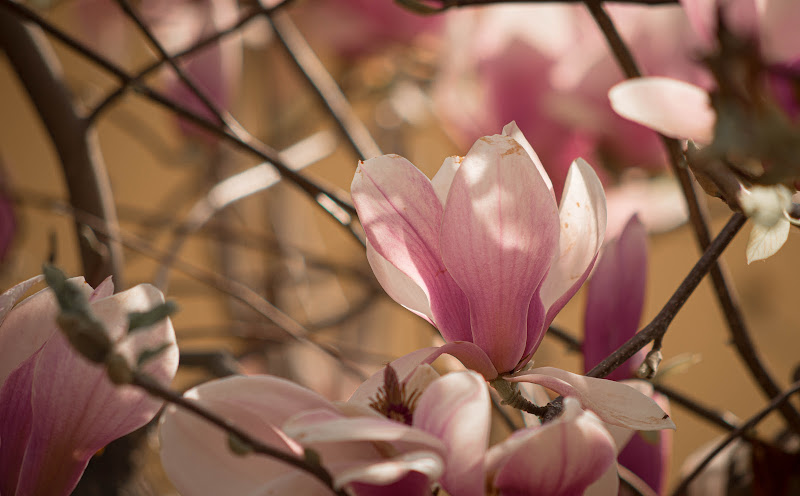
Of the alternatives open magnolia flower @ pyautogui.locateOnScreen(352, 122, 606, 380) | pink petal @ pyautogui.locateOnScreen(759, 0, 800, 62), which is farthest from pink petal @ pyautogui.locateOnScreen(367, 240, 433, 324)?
pink petal @ pyautogui.locateOnScreen(759, 0, 800, 62)

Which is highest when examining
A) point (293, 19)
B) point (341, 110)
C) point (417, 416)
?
point (293, 19)

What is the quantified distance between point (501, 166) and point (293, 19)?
0.40 meters

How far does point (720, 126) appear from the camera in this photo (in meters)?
0.10

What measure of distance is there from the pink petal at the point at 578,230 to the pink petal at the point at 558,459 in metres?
0.04

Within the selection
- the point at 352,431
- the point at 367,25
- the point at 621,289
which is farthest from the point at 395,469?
the point at 367,25

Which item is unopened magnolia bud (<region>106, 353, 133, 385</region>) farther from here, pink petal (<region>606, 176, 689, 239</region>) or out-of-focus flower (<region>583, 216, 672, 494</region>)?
pink petal (<region>606, 176, 689, 239</region>)

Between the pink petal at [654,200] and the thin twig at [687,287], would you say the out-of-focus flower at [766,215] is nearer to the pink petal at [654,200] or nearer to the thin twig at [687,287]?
the thin twig at [687,287]

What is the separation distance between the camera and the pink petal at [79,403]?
145 mm

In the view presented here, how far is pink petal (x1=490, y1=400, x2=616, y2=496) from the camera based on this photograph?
0.12m

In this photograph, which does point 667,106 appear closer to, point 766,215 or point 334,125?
point 766,215

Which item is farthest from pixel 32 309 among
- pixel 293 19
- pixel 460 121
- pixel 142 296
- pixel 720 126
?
pixel 293 19

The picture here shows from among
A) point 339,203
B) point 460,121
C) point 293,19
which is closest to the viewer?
point 339,203

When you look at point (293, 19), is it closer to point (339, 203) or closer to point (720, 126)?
point (339, 203)

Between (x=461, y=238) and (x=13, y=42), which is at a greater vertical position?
(x=13, y=42)
